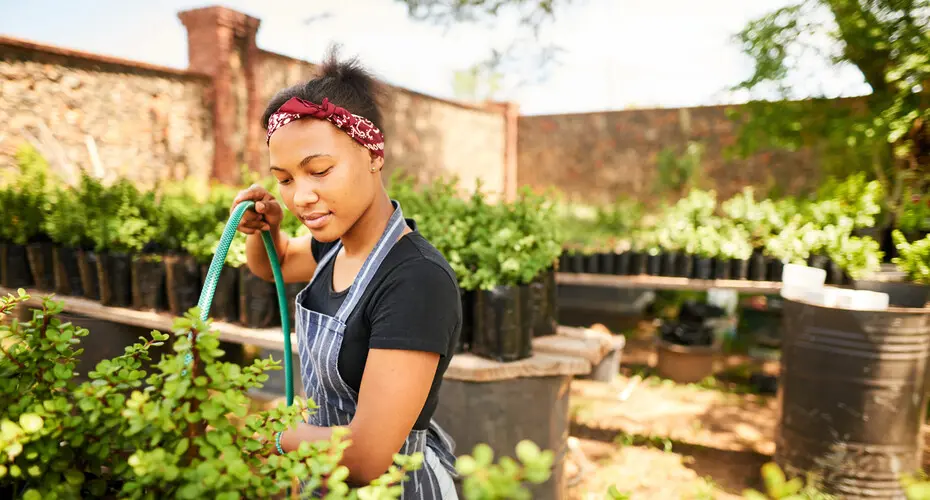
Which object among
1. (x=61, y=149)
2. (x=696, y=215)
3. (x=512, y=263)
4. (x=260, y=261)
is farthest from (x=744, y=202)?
(x=61, y=149)

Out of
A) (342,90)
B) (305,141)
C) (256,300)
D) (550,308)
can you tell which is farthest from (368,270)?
(550,308)

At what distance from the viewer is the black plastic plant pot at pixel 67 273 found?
3705mm

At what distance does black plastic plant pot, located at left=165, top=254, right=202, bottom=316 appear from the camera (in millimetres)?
3264

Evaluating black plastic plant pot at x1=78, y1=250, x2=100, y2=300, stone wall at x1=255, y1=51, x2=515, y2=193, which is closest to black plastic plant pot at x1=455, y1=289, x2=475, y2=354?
black plastic plant pot at x1=78, y1=250, x2=100, y2=300

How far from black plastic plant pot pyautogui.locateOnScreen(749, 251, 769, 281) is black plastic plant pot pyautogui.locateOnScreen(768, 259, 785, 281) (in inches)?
1.6

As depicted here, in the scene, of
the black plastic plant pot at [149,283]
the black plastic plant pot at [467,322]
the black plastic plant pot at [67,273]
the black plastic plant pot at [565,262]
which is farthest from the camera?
the black plastic plant pot at [565,262]

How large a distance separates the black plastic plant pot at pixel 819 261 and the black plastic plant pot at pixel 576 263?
2.02 meters

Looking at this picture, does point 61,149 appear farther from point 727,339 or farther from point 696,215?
point 727,339

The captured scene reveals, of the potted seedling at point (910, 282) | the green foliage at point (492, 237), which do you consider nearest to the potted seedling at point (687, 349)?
the potted seedling at point (910, 282)

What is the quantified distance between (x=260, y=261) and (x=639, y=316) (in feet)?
21.9

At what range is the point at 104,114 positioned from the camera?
5.59 m

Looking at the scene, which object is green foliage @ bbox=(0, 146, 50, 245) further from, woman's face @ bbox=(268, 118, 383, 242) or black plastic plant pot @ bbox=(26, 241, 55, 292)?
woman's face @ bbox=(268, 118, 383, 242)

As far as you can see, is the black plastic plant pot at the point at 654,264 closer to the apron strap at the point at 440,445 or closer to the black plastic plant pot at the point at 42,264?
the apron strap at the point at 440,445

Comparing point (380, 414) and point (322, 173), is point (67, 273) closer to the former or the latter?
point (322, 173)
